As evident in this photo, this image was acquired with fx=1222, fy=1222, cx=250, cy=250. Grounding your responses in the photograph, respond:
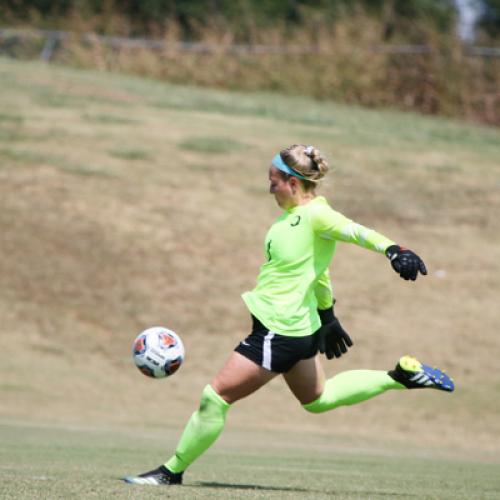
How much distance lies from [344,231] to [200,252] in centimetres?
1449

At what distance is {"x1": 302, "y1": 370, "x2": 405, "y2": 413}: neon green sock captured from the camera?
7.69m

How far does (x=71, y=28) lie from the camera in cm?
3644

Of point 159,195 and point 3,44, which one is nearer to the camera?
point 159,195

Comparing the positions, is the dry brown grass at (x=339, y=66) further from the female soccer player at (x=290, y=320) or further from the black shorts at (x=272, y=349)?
the black shorts at (x=272, y=349)

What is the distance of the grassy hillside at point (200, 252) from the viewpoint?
17.2 m

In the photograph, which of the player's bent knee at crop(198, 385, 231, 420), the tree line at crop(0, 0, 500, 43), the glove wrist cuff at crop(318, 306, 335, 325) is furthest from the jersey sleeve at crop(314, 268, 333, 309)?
the tree line at crop(0, 0, 500, 43)

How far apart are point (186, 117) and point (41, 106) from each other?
337cm

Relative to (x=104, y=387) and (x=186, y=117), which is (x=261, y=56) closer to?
(x=186, y=117)

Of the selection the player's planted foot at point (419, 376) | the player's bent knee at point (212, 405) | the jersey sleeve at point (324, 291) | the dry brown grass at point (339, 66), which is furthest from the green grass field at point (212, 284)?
the dry brown grass at point (339, 66)

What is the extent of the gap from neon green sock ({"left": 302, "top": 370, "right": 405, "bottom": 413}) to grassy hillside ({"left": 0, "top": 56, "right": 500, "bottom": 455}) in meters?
7.80

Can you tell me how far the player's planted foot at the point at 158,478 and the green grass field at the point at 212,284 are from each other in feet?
0.53

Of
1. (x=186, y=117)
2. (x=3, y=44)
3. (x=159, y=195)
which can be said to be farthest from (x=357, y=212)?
(x=3, y=44)

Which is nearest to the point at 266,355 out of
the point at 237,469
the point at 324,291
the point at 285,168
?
the point at 324,291

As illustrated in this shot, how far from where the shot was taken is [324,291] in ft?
25.8
